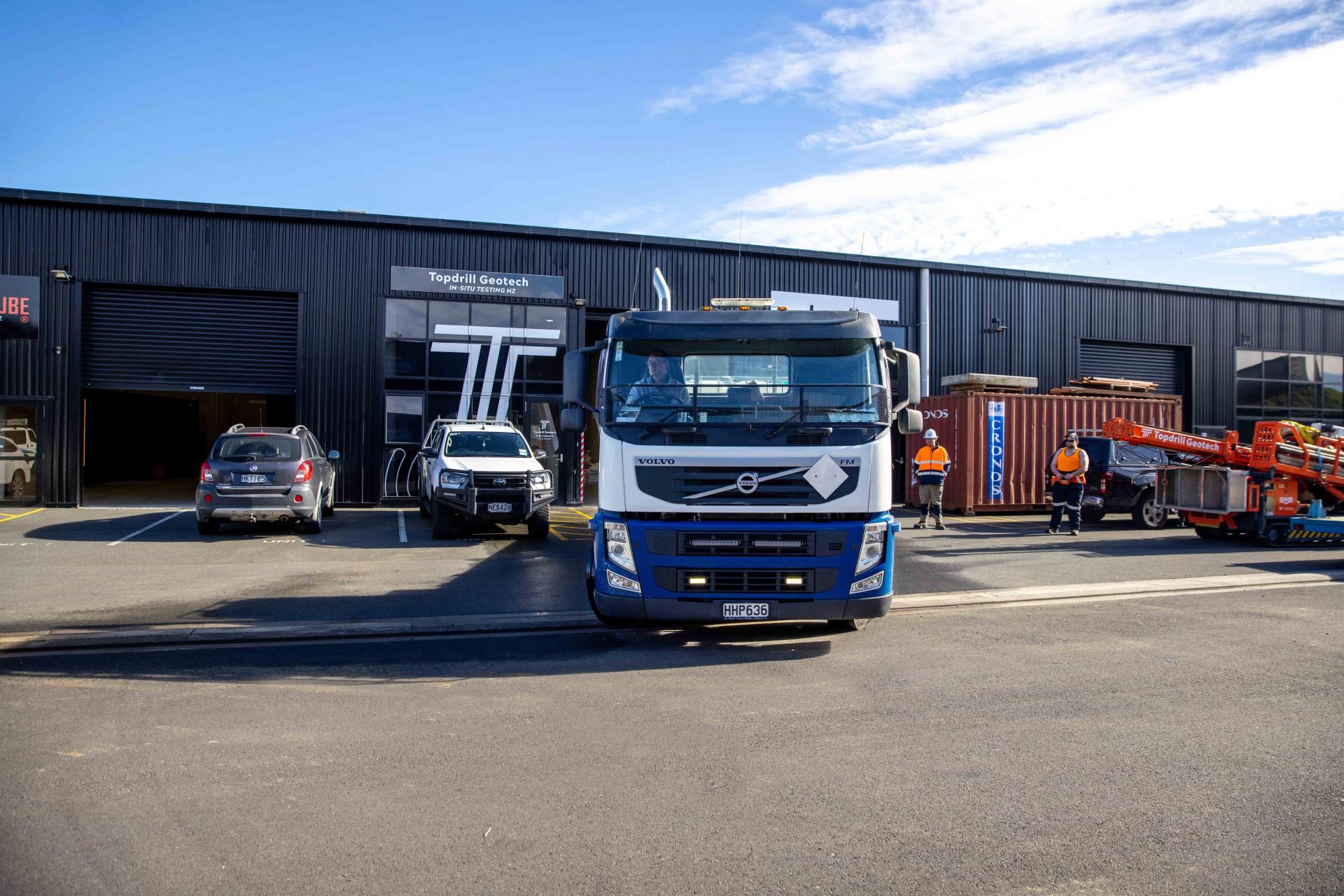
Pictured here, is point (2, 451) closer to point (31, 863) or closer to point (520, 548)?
point (520, 548)

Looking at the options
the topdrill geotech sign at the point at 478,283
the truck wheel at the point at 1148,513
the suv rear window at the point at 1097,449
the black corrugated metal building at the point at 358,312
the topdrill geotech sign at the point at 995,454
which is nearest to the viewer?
the truck wheel at the point at 1148,513

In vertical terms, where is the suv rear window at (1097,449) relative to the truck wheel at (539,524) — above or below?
above

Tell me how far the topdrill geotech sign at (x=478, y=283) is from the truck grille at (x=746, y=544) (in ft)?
51.9

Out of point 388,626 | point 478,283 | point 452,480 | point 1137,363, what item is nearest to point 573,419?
point 388,626

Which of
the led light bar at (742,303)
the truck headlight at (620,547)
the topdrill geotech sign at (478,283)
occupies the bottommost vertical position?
the truck headlight at (620,547)

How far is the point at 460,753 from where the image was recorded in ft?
16.0

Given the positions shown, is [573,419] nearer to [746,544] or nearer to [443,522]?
[746,544]

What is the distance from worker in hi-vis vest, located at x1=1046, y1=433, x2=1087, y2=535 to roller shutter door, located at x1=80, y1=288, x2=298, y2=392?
52.3 ft

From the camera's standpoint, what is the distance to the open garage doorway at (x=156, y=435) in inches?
1021

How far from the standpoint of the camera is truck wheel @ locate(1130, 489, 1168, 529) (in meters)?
18.0

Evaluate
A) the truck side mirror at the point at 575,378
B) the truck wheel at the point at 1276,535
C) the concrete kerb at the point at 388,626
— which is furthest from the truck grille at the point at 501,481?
the truck wheel at the point at 1276,535

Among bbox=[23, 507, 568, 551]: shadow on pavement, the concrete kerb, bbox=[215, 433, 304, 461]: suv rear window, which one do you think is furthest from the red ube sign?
the concrete kerb

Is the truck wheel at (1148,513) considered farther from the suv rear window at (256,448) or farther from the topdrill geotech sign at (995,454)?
the suv rear window at (256,448)

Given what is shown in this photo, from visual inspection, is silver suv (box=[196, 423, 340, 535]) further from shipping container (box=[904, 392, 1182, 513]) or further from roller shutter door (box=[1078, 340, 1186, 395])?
roller shutter door (box=[1078, 340, 1186, 395])
